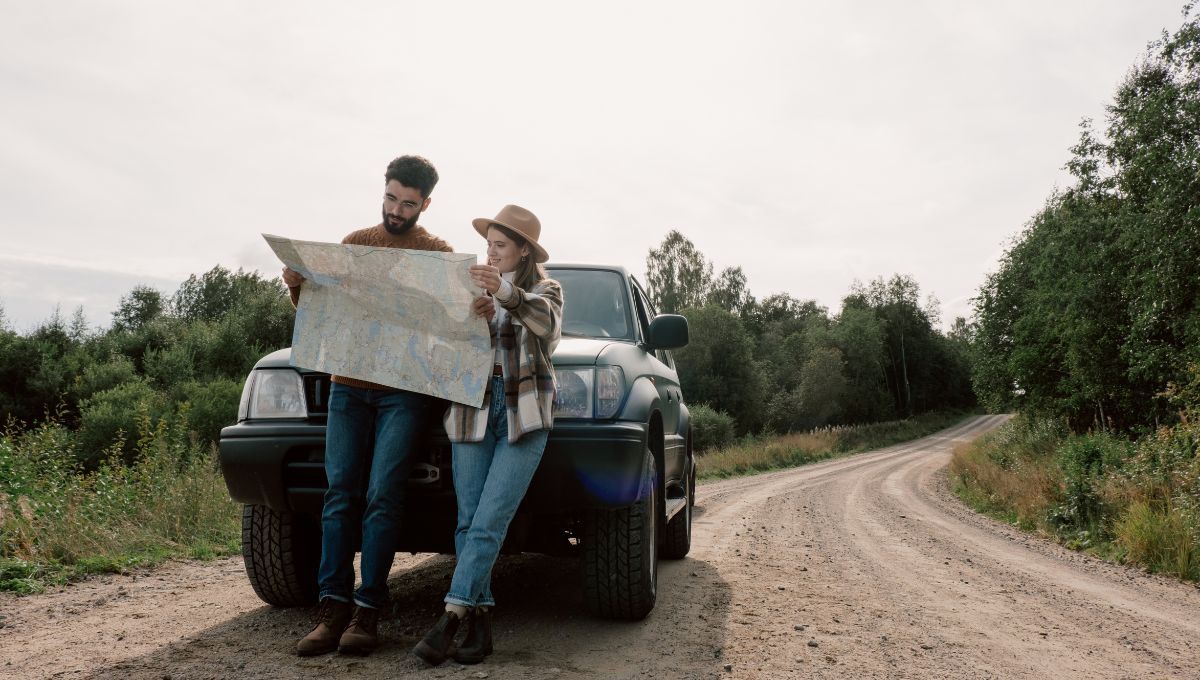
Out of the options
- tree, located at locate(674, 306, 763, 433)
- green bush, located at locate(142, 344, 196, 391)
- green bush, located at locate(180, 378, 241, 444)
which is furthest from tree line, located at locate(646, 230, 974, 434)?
green bush, located at locate(142, 344, 196, 391)

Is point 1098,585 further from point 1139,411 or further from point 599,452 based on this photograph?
point 1139,411

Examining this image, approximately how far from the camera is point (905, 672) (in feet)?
10.5

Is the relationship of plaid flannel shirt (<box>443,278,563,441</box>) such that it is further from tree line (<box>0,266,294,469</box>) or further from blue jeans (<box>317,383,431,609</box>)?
tree line (<box>0,266,294,469</box>)

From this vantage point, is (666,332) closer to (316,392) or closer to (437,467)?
(437,467)

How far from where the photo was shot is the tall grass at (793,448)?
76.9 feet

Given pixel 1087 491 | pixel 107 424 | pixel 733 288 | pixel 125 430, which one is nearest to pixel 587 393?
pixel 1087 491

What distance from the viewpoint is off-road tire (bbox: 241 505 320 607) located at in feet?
12.2

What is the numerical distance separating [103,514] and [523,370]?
519 centimetres

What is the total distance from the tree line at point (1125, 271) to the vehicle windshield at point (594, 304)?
8.29 metres

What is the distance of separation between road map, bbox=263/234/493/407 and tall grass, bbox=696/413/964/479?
17969 mm

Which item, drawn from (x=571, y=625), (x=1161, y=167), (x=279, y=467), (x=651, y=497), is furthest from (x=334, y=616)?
(x=1161, y=167)

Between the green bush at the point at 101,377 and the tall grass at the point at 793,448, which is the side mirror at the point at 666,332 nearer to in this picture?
the tall grass at the point at 793,448

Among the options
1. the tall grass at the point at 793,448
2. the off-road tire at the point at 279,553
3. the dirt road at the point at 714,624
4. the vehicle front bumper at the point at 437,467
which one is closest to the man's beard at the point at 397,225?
the vehicle front bumper at the point at 437,467

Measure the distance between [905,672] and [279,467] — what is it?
9.44 ft
